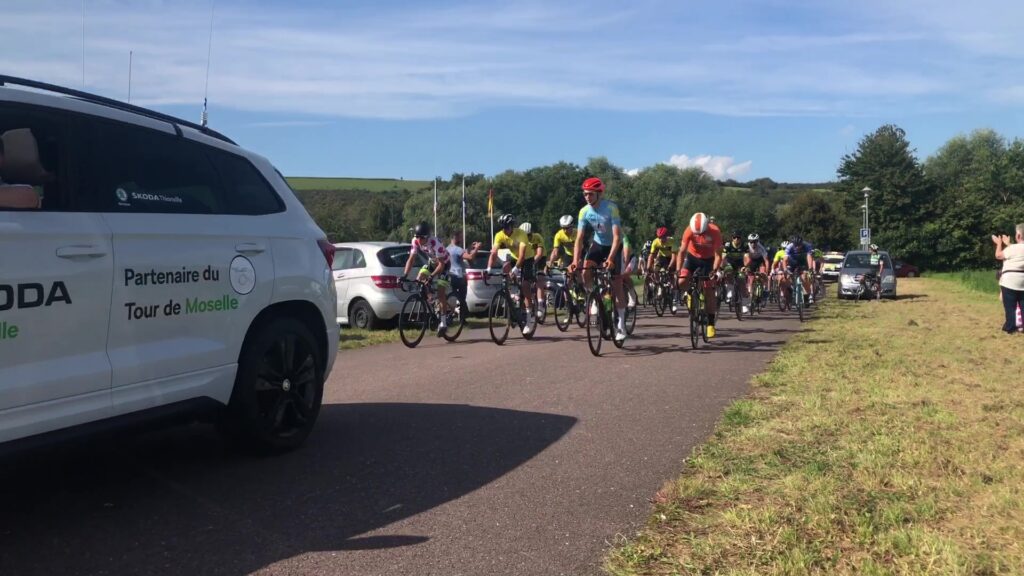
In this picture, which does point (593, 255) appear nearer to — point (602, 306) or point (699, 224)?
point (602, 306)

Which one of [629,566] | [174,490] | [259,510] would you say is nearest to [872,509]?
[629,566]

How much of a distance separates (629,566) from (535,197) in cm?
7742

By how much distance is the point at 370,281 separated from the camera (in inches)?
558

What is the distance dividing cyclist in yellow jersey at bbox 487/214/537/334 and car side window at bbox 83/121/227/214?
794 centimetres

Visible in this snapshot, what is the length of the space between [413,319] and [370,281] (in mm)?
2664

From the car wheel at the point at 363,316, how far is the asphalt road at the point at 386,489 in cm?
668

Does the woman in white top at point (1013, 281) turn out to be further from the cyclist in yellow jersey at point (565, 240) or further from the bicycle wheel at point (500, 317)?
the bicycle wheel at point (500, 317)

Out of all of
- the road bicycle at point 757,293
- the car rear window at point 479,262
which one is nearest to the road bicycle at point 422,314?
the car rear window at point 479,262

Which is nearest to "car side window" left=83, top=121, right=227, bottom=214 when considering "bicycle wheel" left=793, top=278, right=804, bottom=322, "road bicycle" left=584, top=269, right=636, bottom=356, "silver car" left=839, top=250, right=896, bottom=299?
"road bicycle" left=584, top=269, right=636, bottom=356

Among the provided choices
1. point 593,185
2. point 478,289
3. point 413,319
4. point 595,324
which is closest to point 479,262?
point 478,289

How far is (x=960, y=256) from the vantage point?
2398 inches

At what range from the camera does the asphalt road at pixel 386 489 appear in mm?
3527

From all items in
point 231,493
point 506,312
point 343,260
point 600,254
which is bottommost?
point 231,493

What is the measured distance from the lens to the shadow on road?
3.53 meters
